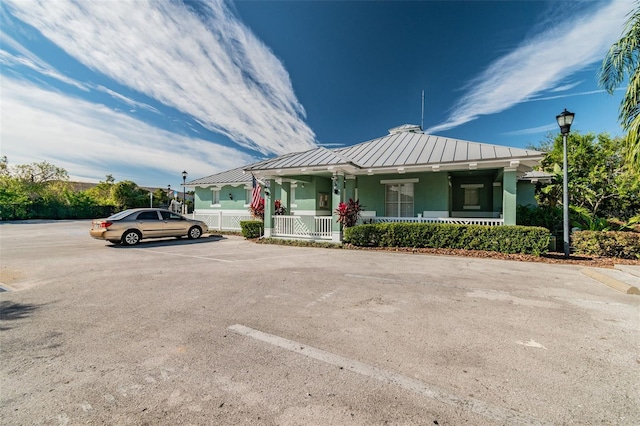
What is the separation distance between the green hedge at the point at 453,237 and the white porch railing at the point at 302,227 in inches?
59.1

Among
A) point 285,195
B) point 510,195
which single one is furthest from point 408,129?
point 285,195

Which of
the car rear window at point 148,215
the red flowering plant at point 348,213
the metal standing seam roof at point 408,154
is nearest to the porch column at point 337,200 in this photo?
the red flowering plant at point 348,213

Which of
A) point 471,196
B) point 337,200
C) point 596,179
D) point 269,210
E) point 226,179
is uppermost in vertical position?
point 226,179

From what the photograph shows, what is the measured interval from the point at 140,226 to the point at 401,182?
1290 cm

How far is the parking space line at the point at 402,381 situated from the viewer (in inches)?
78.4

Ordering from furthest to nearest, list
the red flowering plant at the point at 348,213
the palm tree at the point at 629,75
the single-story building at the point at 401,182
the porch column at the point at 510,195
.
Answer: the red flowering plant at the point at 348,213
the single-story building at the point at 401,182
the porch column at the point at 510,195
the palm tree at the point at 629,75

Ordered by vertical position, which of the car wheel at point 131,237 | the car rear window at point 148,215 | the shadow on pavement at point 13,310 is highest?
the car rear window at point 148,215

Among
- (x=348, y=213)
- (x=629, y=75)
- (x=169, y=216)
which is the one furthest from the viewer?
(x=169, y=216)

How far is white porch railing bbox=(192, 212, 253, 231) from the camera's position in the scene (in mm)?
18625

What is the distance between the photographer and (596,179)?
41.4 ft

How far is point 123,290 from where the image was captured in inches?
208

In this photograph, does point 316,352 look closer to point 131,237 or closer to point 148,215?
point 131,237

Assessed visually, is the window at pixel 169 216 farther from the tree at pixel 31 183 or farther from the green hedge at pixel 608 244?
the tree at pixel 31 183

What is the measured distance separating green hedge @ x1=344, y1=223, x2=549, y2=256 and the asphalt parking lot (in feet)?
11.1
